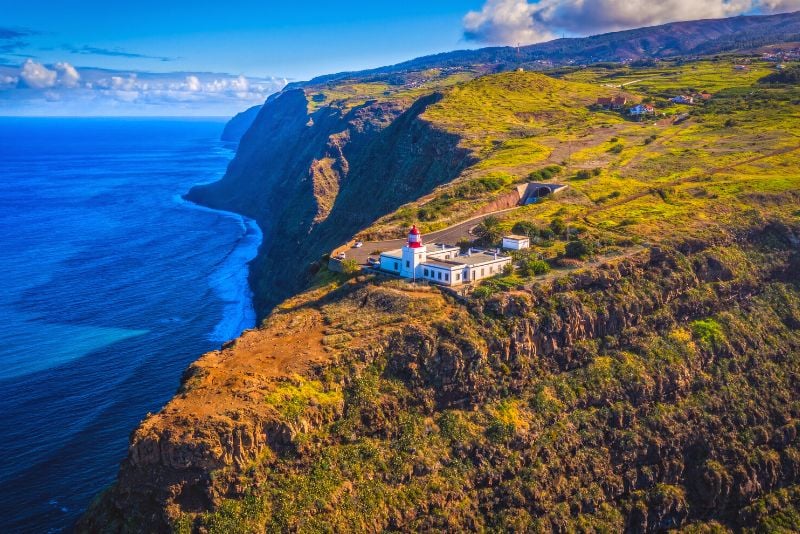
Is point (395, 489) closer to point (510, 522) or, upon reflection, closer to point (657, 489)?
point (510, 522)

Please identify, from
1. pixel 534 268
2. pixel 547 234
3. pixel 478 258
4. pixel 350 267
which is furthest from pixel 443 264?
pixel 547 234

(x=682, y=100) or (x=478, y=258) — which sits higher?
(x=682, y=100)

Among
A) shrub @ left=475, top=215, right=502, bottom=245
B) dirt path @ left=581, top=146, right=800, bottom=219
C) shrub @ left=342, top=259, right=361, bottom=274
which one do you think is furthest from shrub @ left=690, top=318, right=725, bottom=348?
shrub @ left=342, top=259, right=361, bottom=274

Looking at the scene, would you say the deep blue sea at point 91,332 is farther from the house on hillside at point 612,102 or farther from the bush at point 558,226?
the house on hillside at point 612,102

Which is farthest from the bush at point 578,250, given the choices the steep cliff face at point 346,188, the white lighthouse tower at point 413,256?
the steep cliff face at point 346,188

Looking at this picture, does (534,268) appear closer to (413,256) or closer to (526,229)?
(413,256)

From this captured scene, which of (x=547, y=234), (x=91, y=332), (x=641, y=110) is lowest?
(x=91, y=332)
